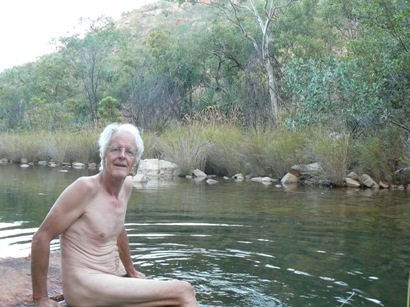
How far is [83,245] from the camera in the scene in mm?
3801

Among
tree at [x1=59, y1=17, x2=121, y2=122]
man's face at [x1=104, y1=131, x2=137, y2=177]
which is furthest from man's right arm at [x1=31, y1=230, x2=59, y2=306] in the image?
tree at [x1=59, y1=17, x2=121, y2=122]

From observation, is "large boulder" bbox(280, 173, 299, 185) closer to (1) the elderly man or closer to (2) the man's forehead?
(1) the elderly man

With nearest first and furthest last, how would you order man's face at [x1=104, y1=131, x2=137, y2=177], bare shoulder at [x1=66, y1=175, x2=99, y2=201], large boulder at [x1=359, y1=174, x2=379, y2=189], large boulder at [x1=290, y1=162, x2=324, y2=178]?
bare shoulder at [x1=66, y1=175, x2=99, y2=201]
man's face at [x1=104, y1=131, x2=137, y2=177]
large boulder at [x1=359, y1=174, x2=379, y2=189]
large boulder at [x1=290, y1=162, x2=324, y2=178]

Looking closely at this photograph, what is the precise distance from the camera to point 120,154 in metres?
3.81

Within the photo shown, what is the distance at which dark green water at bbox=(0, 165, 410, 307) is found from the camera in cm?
498

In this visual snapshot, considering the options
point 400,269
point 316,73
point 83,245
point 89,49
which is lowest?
point 400,269

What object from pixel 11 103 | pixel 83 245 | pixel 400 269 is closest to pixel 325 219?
pixel 400 269

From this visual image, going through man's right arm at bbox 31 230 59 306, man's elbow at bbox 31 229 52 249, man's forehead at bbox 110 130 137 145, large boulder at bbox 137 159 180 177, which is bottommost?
large boulder at bbox 137 159 180 177

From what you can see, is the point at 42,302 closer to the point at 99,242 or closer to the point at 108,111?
the point at 99,242

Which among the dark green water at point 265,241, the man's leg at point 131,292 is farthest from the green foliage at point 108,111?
the man's leg at point 131,292

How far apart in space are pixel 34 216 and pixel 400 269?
5.42 meters

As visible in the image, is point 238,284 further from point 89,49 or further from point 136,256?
point 89,49

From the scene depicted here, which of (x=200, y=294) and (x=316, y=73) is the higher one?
(x=316, y=73)

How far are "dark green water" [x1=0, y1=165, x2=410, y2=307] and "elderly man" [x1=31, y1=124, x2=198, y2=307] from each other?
1.01 meters
